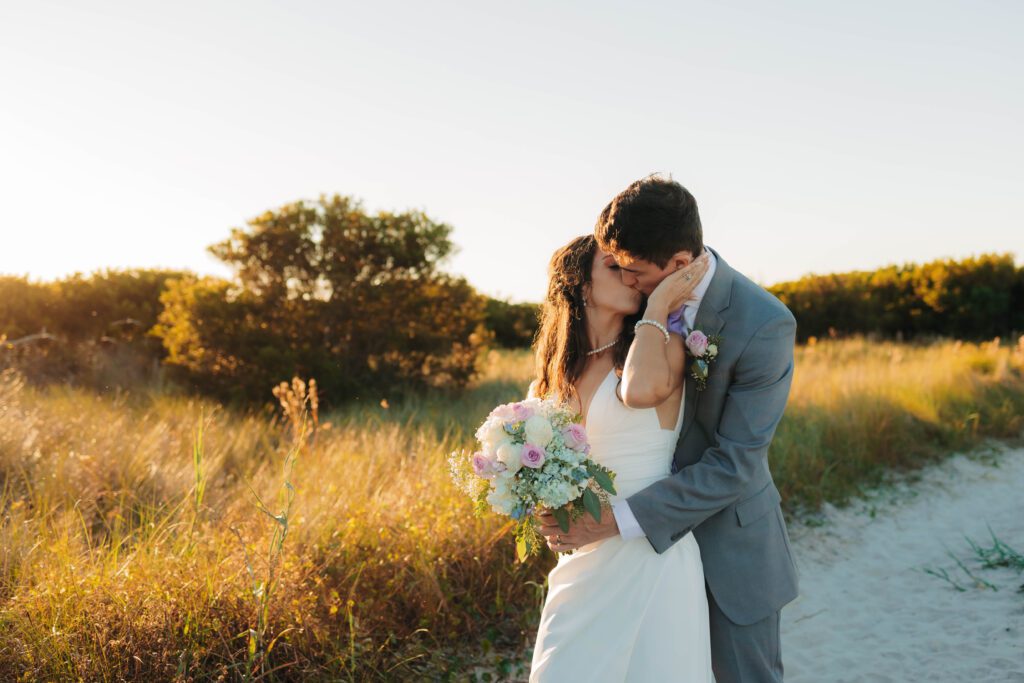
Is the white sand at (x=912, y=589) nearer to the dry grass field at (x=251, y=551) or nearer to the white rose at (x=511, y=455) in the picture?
the dry grass field at (x=251, y=551)

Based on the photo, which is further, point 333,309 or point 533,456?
point 333,309

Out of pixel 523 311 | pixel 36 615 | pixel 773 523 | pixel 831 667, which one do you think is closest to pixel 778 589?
pixel 773 523

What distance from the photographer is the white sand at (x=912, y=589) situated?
507 centimetres

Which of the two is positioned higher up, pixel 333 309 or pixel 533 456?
pixel 333 309

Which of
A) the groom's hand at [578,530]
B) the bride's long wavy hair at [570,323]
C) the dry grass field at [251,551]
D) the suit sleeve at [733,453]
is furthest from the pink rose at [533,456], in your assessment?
the dry grass field at [251,551]

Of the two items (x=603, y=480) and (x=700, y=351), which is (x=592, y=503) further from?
(x=700, y=351)

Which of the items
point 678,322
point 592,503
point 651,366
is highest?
point 678,322

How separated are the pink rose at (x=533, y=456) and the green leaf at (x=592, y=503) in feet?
0.70

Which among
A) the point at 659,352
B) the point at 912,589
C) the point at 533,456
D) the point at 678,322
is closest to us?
the point at 533,456

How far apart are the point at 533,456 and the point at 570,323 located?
2.67 ft

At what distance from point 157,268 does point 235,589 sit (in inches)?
455

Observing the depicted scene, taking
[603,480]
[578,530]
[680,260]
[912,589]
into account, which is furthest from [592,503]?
[912,589]

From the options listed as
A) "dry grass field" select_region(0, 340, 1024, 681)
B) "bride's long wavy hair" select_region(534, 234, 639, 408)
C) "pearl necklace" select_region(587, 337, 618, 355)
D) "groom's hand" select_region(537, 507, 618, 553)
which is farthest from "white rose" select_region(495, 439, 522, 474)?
"dry grass field" select_region(0, 340, 1024, 681)

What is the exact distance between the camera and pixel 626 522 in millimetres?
2760
